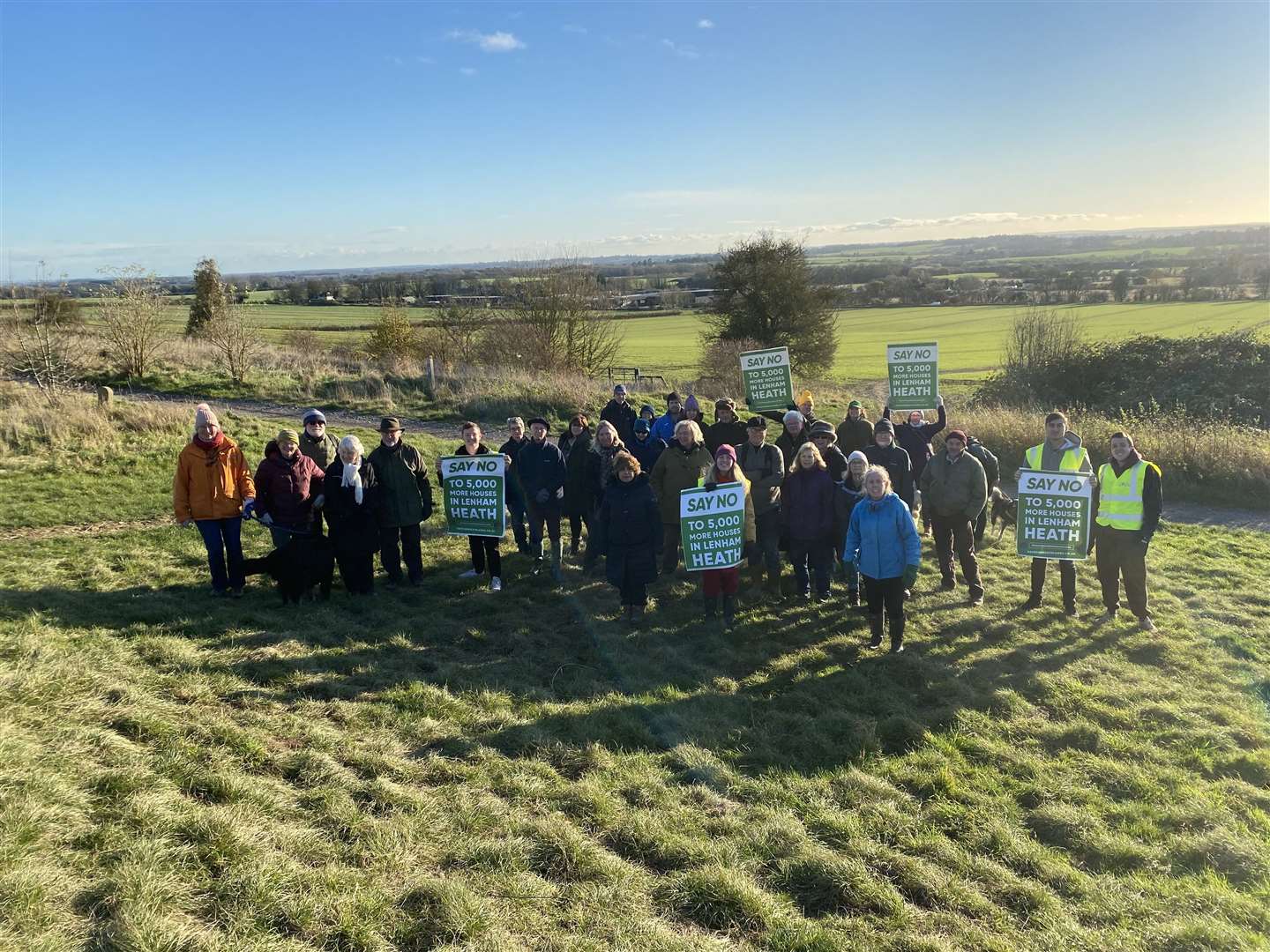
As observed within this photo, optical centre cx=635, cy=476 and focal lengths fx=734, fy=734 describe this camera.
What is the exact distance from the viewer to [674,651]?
24.1ft

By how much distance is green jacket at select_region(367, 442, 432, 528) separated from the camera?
8.42 meters

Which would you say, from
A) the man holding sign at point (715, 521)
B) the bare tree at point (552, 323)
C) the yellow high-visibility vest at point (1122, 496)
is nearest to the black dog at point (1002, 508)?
the yellow high-visibility vest at point (1122, 496)

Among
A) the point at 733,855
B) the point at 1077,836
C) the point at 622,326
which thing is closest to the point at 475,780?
A: the point at 733,855

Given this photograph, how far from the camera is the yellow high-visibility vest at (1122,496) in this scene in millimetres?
7832

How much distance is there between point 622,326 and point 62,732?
63984mm

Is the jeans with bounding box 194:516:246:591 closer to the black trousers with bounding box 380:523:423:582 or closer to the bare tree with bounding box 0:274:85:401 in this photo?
the black trousers with bounding box 380:523:423:582

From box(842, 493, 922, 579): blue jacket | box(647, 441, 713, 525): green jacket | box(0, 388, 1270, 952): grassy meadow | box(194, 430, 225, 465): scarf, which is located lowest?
box(0, 388, 1270, 952): grassy meadow

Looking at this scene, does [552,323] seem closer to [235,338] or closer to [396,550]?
[235,338]

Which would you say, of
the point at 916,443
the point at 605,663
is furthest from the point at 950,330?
the point at 605,663

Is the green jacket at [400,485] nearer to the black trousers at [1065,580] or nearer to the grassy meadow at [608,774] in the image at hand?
the grassy meadow at [608,774]

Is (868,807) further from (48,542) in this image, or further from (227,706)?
(48,542)

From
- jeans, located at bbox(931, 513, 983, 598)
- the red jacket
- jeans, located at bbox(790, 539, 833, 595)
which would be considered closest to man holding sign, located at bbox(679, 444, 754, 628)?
jeans, located at bbox(790, 539, 833, 595)

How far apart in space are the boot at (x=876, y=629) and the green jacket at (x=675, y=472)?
95.6 inches

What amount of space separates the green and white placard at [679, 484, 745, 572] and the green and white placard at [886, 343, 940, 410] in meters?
6.35
